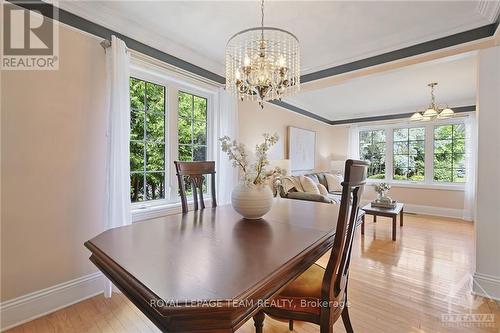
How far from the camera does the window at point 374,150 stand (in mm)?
5922

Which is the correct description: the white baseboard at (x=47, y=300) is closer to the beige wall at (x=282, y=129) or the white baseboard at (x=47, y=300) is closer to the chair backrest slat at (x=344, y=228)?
the chair backrest slat at (x=344, y=228)

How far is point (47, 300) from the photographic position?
5.83 feet

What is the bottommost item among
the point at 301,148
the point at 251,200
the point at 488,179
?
the point at 251,200

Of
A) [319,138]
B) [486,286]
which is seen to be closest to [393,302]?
[486,286]

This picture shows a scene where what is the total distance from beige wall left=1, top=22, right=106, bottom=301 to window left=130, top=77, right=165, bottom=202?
1.29 feet

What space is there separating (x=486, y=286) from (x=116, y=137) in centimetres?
347

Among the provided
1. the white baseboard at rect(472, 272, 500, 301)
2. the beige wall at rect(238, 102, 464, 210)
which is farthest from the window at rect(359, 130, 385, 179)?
the white baseboard at rect(472, 272, 500, 301)

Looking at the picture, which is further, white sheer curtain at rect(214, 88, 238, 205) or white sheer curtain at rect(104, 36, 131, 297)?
white sheer curtain at rect(214, 88, 238, 205)

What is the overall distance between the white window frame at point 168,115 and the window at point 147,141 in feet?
0.16

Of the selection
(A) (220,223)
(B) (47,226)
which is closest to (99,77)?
(B) (47,226)

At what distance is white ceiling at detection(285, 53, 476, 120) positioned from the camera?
319cm

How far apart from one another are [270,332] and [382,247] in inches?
88.3

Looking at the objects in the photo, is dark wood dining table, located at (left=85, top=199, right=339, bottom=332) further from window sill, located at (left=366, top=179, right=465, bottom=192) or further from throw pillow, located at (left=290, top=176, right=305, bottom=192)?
window sill, located at (left=366, top=179, right=465, bottom=192)

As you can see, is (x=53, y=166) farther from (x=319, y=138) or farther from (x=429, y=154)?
(x=429, y=154)
